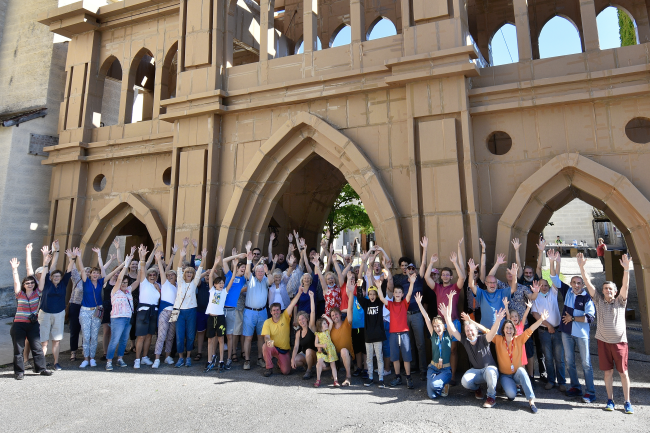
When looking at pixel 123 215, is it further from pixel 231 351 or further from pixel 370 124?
pixel 370 124

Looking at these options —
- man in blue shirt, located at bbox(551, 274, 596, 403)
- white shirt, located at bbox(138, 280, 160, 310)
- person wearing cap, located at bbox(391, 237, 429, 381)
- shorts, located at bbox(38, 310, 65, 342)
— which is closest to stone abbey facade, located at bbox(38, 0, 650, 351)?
person wearing cap, located at bbox(391, 237, 429, 381)

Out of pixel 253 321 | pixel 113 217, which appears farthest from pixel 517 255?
pixel 113 217

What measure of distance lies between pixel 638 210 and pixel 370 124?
485 centimetres

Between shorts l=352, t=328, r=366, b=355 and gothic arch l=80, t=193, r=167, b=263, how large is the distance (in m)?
6.32

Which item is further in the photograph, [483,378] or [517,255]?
[517,255]

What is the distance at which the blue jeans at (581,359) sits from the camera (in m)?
5.54

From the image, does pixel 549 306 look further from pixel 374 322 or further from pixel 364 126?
pixel 364 126

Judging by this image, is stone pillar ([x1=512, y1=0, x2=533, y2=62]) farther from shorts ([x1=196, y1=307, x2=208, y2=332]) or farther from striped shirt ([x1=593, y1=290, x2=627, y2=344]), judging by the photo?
shorts ([x1=196, y1=307, x2=208, y2=332])

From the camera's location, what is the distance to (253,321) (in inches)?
289

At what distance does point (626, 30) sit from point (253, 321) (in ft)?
48.5

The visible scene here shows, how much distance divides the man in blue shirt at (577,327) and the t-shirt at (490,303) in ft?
2.68

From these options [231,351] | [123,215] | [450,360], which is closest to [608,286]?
[450,360]

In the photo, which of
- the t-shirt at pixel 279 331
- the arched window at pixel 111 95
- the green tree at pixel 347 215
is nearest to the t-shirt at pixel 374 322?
the t-shirt at pixel 279 331

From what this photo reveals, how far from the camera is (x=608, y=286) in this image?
5281 mm
